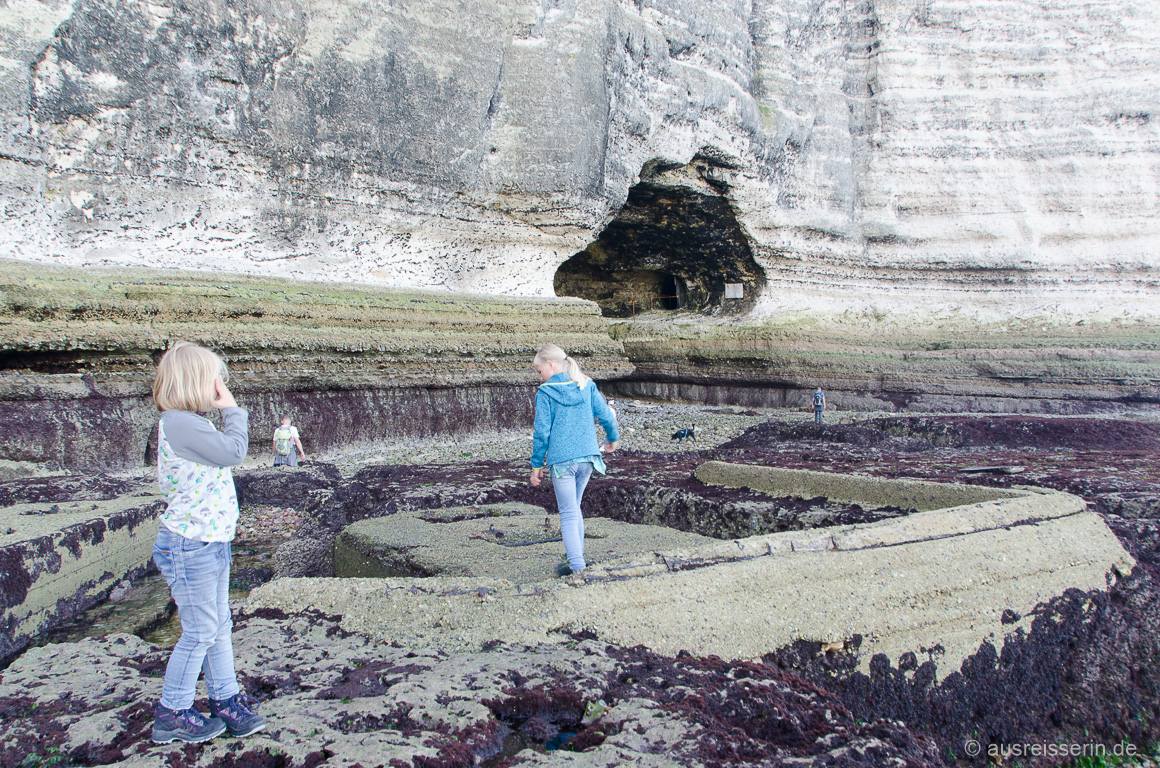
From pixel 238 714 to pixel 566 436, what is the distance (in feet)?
4.48

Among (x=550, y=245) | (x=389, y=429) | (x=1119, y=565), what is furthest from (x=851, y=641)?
(x=550, y=245)

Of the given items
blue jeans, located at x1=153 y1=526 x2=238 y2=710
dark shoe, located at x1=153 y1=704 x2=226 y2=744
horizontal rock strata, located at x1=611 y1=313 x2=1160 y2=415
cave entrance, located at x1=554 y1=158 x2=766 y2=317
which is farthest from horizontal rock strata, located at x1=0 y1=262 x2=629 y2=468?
dark shoe, located at x1=153 y1=704 x2=226 y2=744

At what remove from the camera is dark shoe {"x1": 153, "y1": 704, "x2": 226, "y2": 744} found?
1.53 meters

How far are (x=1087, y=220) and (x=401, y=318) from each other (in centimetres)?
1100

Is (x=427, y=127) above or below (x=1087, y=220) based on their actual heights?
above

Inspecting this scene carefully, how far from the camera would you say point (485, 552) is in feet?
9.91

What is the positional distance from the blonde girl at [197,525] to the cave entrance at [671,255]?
9031 mm

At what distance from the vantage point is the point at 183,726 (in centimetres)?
155

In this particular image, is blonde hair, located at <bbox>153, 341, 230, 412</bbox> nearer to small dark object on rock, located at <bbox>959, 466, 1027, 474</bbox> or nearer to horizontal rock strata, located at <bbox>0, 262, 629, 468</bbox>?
horizontal rock strata, located at <bbox>0, 262, 629, 468</bbox>

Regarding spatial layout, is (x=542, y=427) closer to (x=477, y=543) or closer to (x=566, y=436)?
(x=566, y=436)

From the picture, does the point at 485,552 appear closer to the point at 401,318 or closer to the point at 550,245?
the point at 401,318

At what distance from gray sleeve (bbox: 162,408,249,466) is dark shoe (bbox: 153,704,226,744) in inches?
21.3

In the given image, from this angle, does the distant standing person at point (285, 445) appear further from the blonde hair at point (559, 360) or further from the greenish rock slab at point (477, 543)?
the blonde hair at point (559, 360)

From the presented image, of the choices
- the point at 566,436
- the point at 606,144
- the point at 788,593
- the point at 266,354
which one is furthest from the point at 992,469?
the point at 606,144
